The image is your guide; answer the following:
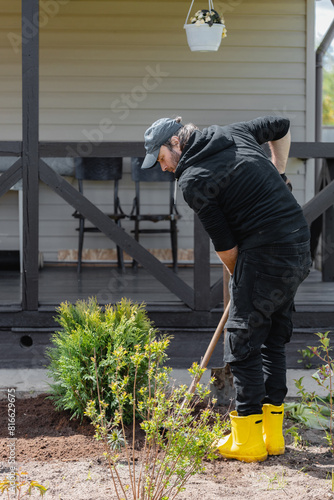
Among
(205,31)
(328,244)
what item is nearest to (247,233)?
(205,31)

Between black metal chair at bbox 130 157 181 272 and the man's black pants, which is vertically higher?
black metal chair at bbox 130 157 181 272

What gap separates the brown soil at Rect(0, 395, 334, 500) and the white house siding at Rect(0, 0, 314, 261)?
12.4 feet

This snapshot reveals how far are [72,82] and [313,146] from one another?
3.06m

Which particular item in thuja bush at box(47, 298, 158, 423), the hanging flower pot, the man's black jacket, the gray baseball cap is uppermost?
the hanging flower pot

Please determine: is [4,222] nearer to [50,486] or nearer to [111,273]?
[111,273]

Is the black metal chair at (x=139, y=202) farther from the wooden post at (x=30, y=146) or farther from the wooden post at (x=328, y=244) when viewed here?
the wooden post at (x=30, y=146)

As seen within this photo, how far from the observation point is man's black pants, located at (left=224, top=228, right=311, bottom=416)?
3006 millimetres

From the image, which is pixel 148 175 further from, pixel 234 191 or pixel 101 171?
pixel 234 191

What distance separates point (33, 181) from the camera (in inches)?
179

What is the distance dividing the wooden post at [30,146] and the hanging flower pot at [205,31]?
5.11 ft

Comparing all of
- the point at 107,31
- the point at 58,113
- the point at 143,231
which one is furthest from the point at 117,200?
the point at 107,31

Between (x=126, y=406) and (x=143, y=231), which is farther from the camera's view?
(x=143, y=231)

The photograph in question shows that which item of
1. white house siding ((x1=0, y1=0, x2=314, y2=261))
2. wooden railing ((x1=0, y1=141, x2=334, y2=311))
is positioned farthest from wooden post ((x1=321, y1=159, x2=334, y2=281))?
wooden railing ((x1=0, y1=141, x2=334, y2=311))

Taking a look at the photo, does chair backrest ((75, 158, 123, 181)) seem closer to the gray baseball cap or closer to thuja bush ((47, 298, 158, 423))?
thuja bush ((47, 298, 158, 423))
